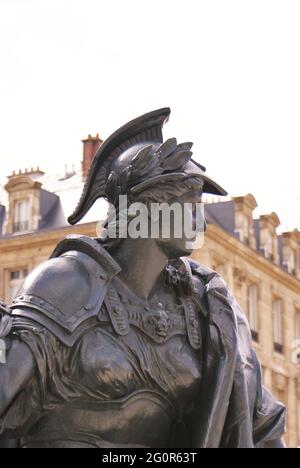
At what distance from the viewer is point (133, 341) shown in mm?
4754

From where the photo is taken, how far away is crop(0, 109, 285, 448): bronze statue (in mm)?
4613

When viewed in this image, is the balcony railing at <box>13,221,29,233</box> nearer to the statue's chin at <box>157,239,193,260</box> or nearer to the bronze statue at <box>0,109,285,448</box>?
the bronze statue at <box>0,109,285,448</box>

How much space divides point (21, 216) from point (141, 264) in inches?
1529

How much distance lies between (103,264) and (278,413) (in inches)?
32.5

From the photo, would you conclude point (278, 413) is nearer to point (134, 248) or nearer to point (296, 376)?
point (134, 248)

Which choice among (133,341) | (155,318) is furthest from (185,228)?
(133,341)

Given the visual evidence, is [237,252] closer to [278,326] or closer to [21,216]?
[278,326]

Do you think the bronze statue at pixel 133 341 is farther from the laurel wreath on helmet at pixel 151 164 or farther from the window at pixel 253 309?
the window at pixel 253 309

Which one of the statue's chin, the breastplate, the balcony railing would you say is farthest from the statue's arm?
the balcony railing

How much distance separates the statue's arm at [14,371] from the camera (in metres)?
4.49

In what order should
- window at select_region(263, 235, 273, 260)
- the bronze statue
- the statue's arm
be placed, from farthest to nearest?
1. window at select_region(263, 235, 273, 260)
2. the bronze statue
3. the statue's arm

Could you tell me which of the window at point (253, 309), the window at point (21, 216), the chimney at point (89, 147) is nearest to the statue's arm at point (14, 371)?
the window at point (21, 216)

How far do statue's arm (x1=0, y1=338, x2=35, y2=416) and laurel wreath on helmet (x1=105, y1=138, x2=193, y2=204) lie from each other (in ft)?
2.25

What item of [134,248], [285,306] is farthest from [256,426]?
[285,306]
